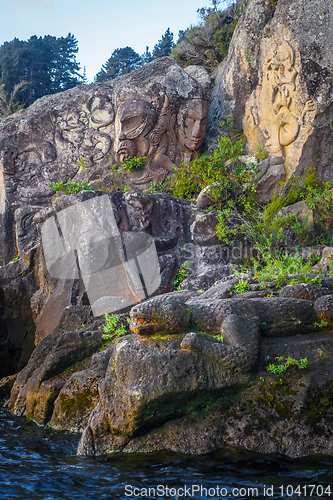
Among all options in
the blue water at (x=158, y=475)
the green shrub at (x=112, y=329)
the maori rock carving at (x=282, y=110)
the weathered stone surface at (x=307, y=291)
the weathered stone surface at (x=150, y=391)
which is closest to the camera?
the blue water at (x=158, y=475)

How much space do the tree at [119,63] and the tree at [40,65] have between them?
128 centimetres

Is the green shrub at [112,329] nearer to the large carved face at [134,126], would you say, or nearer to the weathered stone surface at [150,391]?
the weathered stone surface at [150,391]

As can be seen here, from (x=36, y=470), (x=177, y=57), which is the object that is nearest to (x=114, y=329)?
(x=36, y=470)

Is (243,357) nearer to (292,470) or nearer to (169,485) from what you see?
(292,470)

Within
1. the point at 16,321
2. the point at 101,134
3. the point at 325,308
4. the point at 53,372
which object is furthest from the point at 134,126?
the point at 325,308

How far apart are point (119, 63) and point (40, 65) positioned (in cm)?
371

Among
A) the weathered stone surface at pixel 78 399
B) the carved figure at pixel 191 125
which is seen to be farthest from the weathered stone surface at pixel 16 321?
the carved figure at pixel 191 125

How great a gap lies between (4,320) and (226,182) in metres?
4.74

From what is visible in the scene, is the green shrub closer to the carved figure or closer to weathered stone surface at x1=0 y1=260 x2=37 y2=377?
weathered stone surface at x1=0 y1=260 x2=37 y2=377

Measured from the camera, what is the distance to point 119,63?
854 inches

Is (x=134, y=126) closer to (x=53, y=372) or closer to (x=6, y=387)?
(x=6, y=387)

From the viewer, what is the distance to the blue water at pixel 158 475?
9.78ft

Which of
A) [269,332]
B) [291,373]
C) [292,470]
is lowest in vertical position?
[292,470]

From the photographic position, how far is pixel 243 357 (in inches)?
152
